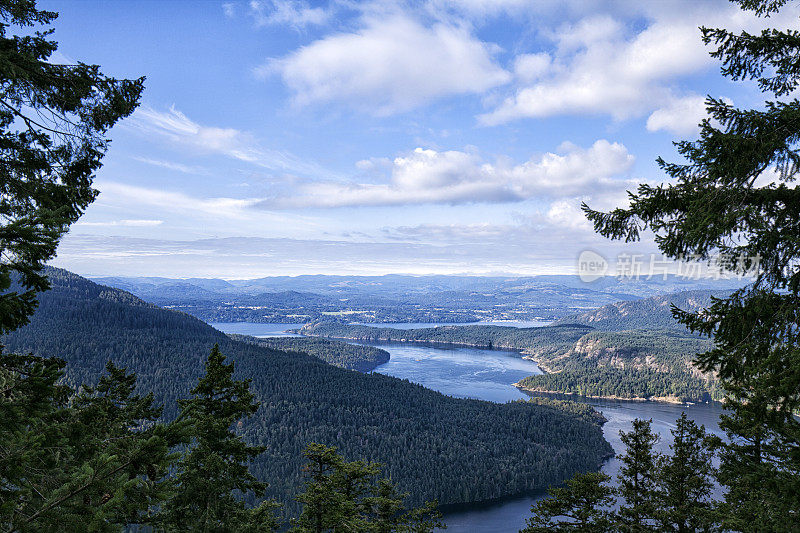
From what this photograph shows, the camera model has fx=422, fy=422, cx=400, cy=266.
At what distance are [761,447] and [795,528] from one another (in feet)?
37.4

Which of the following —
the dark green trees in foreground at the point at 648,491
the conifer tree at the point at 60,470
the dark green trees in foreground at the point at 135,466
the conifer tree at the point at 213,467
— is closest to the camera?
the conifer tree at the point at 60,470

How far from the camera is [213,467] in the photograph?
17422 mm

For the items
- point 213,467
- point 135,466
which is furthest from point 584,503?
point 135,466

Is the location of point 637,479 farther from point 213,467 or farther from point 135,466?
point 135,466

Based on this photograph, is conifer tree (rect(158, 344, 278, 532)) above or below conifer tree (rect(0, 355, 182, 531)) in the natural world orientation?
below

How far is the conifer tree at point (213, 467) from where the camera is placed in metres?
17.5

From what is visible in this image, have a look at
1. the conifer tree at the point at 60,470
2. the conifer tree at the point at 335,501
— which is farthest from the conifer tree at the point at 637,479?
the conifer tree at the point at 60,470

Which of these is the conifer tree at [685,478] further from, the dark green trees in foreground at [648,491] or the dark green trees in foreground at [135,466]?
the dark green trees in foreground at [135,466]

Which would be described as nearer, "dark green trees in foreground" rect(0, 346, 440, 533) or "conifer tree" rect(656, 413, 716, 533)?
"dark green trees in foreground" rect(0, 346, 440, 533)

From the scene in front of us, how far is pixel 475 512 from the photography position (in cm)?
13188

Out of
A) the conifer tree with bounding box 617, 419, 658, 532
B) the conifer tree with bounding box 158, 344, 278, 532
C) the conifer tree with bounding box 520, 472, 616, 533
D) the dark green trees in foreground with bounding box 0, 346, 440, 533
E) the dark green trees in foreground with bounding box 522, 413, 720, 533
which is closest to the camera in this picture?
the dark green trees in foreground with bounding box 0, 346, 440, 533

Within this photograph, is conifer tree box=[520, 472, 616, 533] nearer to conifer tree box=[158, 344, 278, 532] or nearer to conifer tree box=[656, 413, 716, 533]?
conifer tree box=[656, 413, 716, 533]

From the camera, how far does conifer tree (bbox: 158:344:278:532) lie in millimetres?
17469

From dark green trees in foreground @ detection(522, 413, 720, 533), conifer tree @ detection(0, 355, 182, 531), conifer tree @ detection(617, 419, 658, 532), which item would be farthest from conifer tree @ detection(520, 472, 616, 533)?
conifer tree @ detection(0, 355, 182, 531)
